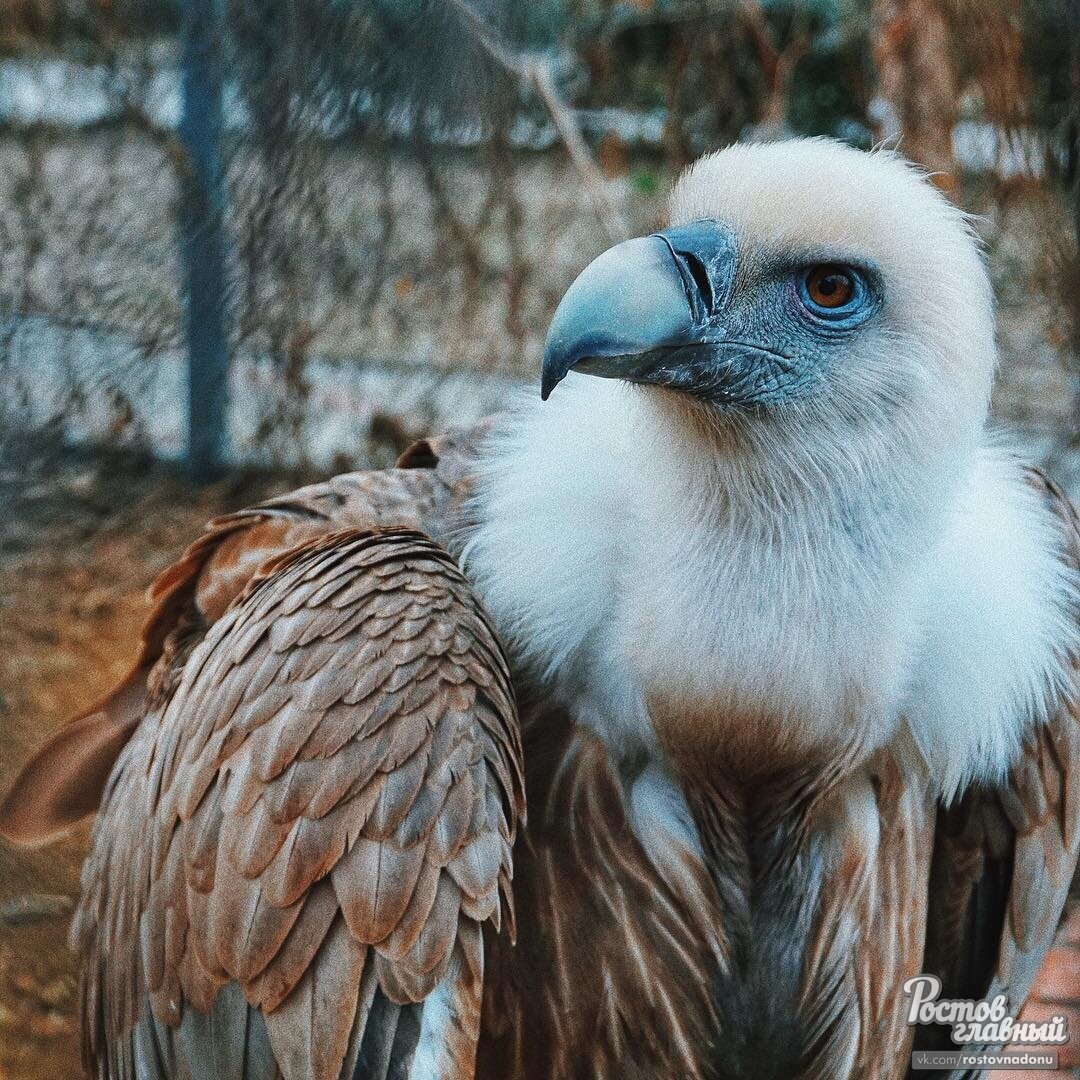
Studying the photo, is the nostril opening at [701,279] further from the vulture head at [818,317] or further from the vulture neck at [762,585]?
the vulture neck at [762,585]


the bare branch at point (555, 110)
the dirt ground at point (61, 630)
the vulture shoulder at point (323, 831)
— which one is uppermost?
the bare branch at point (555, 110)

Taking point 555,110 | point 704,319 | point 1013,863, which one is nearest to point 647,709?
point 704,319

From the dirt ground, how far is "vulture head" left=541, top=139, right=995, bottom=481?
2.03 metres

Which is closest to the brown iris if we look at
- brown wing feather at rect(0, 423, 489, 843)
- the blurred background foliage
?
the blurred background foliage

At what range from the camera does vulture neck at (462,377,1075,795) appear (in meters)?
2.57

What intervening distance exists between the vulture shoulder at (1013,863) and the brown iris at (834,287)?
993 mm

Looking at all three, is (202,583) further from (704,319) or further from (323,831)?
(704,319)

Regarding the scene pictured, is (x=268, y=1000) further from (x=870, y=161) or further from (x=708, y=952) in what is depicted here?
(x=870, y=161)

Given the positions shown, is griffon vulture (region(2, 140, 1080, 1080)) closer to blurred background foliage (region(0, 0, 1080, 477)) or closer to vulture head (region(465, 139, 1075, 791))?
vulture head (region(465, 139, 1075, 791))

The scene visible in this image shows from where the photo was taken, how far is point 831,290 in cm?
258

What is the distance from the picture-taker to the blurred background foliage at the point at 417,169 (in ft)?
13.4

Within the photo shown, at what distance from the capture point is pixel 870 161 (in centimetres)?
269

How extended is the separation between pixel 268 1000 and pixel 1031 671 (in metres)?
1.58

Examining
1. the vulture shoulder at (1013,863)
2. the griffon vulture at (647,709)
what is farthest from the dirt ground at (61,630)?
the griffon vulture at (647,709)
